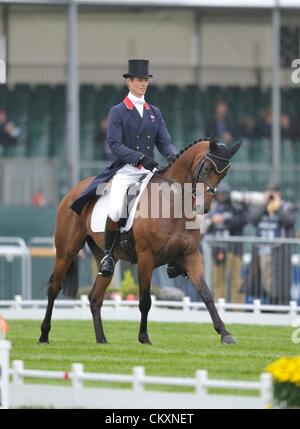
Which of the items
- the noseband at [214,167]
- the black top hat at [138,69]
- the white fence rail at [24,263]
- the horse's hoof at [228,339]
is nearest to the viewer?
the noseband at [214,167]

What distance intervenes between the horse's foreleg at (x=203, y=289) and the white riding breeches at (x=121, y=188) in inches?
35.8

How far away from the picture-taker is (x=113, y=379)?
11000mm

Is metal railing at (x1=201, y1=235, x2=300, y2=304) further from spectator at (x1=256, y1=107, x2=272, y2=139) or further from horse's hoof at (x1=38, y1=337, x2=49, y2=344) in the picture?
spectator at (x1=256, y1=107, x2=272, y2=139)

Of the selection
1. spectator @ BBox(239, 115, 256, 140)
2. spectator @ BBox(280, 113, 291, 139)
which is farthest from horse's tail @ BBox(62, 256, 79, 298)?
spectator @ BBox(280, 113, 291, 139)

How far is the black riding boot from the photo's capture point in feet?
50.0

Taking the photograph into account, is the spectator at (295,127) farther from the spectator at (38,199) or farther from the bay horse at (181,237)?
the bay horse at (181,237)

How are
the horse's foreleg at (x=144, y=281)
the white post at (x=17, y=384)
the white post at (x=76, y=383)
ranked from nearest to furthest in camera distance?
the white post at (x=76, y=383) < the white post at (x=17, y=384) < the horse's foreleg at (x=144, y=281)

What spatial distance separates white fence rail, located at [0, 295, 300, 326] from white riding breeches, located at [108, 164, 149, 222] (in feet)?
12.2

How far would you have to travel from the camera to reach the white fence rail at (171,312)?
61.0 feet

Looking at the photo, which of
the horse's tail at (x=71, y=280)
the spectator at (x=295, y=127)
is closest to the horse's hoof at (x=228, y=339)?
Answer: the horse's tail at (x=71, y=280)

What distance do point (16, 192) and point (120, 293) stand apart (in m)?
6.81

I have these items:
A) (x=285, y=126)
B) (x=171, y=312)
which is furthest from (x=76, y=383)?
(x=285, y=126)
